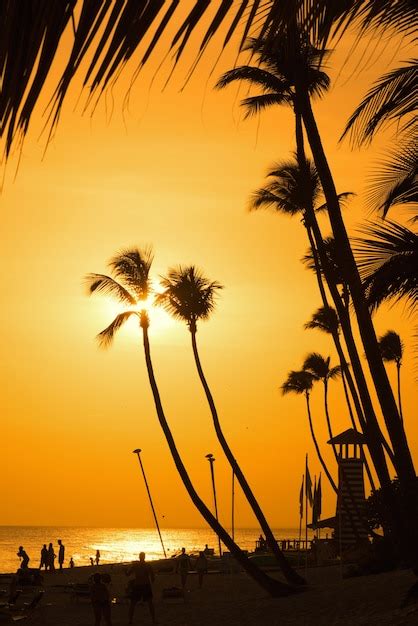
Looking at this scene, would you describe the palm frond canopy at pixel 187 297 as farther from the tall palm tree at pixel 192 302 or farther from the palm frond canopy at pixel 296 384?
the palm frond canopy at pixel 296 384

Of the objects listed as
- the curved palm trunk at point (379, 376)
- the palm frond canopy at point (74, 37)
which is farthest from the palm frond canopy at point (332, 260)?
the palm frond canopy at point (74, 37)

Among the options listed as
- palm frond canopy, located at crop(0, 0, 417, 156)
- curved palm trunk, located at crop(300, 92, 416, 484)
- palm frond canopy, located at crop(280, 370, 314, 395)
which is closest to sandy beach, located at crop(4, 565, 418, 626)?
curved palm trunk, located at crop(300, 92, 416, 484)

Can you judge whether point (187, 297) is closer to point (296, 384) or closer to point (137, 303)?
point (137, 303)

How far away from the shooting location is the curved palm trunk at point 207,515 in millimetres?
24953

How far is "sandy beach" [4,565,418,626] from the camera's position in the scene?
1754 centimetres

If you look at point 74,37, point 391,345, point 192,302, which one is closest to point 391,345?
point 391,345

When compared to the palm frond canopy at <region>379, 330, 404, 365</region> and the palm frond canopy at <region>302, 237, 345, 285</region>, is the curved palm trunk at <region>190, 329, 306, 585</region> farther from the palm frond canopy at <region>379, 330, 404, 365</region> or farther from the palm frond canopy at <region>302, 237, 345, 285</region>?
the palm frond canopy at <region>379, 330, 404, 365</region>

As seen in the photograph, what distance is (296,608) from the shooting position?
21.2 m

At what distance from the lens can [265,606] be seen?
23.0 meters

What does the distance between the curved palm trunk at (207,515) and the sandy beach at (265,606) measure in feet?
1.56

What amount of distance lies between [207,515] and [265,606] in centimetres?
548

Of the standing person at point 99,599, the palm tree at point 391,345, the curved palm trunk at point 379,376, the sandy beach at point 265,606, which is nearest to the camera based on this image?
the curved palm trunk at point 379,376

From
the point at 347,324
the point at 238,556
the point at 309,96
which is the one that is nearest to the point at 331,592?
the point at 238,556

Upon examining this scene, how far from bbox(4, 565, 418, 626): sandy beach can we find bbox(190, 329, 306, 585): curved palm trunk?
923 millimetres
